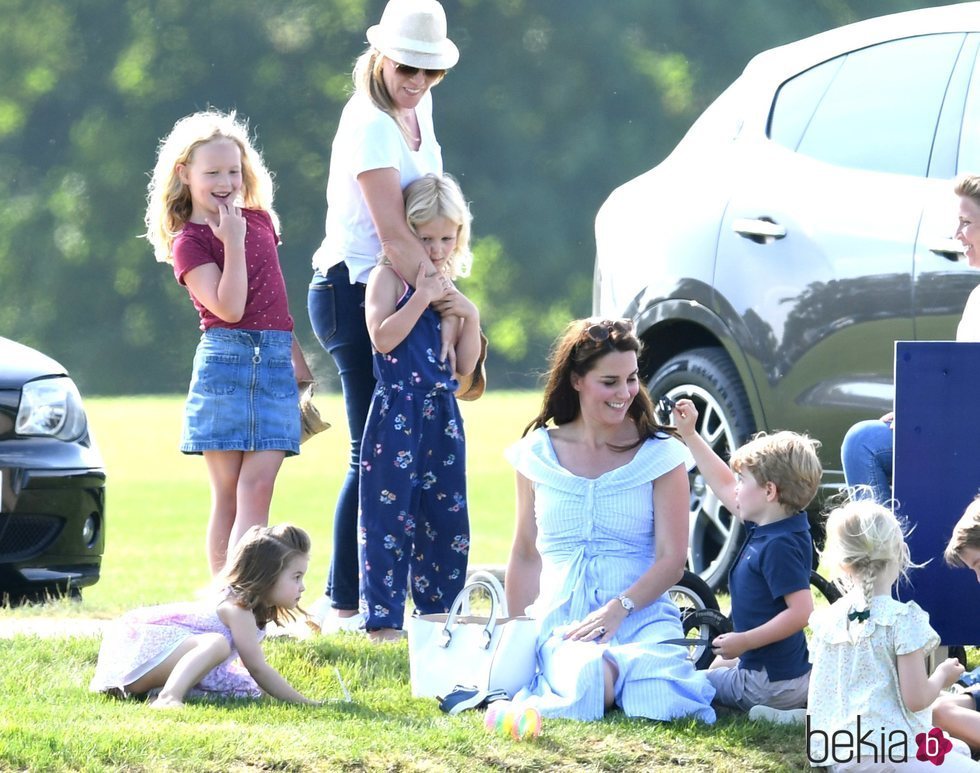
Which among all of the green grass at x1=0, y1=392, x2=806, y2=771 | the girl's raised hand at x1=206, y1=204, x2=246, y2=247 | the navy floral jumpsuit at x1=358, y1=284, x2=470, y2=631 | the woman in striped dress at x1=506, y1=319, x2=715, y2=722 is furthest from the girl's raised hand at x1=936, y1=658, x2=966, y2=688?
the girl's raised hand at x1=206, y1=204, x2=246, y2=247

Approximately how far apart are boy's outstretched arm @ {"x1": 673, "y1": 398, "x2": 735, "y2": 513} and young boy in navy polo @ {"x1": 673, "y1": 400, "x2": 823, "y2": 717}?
26 centimetres

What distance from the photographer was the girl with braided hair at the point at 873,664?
14.6 ft

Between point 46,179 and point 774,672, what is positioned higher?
point 46,179

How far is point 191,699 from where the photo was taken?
507 cm

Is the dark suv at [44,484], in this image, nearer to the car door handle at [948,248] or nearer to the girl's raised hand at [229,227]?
the girl's raised hand at [229,227]

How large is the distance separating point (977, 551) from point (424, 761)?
140 cm

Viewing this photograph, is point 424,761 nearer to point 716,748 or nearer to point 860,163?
point 716,748

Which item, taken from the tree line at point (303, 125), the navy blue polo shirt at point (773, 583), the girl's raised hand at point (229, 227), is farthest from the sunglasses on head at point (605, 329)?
the tree line at point (303, 125)

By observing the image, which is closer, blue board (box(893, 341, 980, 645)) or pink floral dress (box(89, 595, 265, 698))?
blue board (box(893, 341, 980, 645))

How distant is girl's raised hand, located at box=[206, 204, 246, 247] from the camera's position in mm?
6094

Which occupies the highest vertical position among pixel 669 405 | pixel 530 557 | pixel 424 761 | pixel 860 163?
pixel 860 163

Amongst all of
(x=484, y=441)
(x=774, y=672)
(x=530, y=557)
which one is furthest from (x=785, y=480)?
(x=484, y=441)

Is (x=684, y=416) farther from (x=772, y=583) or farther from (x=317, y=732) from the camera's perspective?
(x=317, y=732)

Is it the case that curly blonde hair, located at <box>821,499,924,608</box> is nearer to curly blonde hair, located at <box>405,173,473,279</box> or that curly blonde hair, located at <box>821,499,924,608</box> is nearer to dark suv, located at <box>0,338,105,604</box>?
curly blonde hair, located at <box>405,173,473,279</box>
